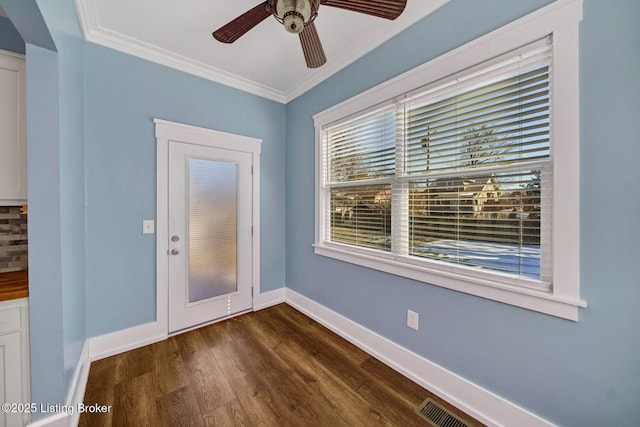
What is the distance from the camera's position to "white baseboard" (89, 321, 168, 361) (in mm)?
2070

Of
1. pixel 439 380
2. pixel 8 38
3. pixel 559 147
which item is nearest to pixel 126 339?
pixel 8 38

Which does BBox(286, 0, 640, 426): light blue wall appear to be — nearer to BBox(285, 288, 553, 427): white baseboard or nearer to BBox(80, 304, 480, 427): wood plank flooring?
BBox(285, 288, 553, 427): white baseboard

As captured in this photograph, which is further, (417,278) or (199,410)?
(417,278)

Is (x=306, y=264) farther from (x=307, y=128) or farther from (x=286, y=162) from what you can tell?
(x=307, y=128)

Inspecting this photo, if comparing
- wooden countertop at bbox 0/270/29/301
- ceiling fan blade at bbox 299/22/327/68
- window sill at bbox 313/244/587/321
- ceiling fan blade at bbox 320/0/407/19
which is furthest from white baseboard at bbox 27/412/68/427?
ceiling fan blade at bbox 320/0/407/19

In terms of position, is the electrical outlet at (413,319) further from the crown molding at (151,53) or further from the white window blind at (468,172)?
the crown molding at (151,53)

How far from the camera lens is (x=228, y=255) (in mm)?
2799

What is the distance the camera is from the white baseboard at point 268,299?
9.87ft

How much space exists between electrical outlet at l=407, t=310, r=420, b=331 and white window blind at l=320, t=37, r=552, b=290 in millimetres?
410

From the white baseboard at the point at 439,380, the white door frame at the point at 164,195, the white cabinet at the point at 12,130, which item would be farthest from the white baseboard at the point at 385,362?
the white cabinet at the point at 12,130

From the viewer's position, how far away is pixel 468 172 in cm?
156

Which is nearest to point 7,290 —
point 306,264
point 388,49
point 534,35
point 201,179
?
point 201,179

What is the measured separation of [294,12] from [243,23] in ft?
1.30

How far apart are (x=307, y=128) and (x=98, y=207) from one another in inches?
84.8
